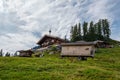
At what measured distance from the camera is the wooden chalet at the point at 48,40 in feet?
331

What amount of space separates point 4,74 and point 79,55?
30561 mm

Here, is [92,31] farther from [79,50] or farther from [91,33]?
[79,50]

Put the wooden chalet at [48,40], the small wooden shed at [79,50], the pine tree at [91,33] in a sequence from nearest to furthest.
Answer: the small wooden shed at [79,50], the wooden chalet at [48,40], the pine tree at [91,33]

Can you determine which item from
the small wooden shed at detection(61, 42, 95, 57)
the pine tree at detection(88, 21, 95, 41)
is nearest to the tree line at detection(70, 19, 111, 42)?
the pine tree at detection(88, 21, 95, 41)

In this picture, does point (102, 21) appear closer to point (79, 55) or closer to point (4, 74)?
point (79, 55)

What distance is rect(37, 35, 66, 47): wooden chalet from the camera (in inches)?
3976

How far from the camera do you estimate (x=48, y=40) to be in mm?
104188

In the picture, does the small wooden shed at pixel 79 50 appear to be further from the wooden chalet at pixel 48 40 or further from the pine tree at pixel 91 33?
the pine tree at pixel 91 33

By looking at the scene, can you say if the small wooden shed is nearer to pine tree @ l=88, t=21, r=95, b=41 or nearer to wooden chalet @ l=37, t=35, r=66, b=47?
wooden chalet @ l=37, t=35, r=66, b=47

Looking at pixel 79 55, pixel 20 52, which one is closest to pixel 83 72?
pixel 79 55

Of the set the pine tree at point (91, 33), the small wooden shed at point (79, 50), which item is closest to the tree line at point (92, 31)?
the pine tree at point (91, 33)

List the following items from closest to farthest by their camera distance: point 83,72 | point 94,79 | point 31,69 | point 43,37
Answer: point 94,79 → point 83,72 → point 31,69 → point 43,37

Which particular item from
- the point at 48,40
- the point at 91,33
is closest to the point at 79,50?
the point at 48,40

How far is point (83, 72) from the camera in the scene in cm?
3166
